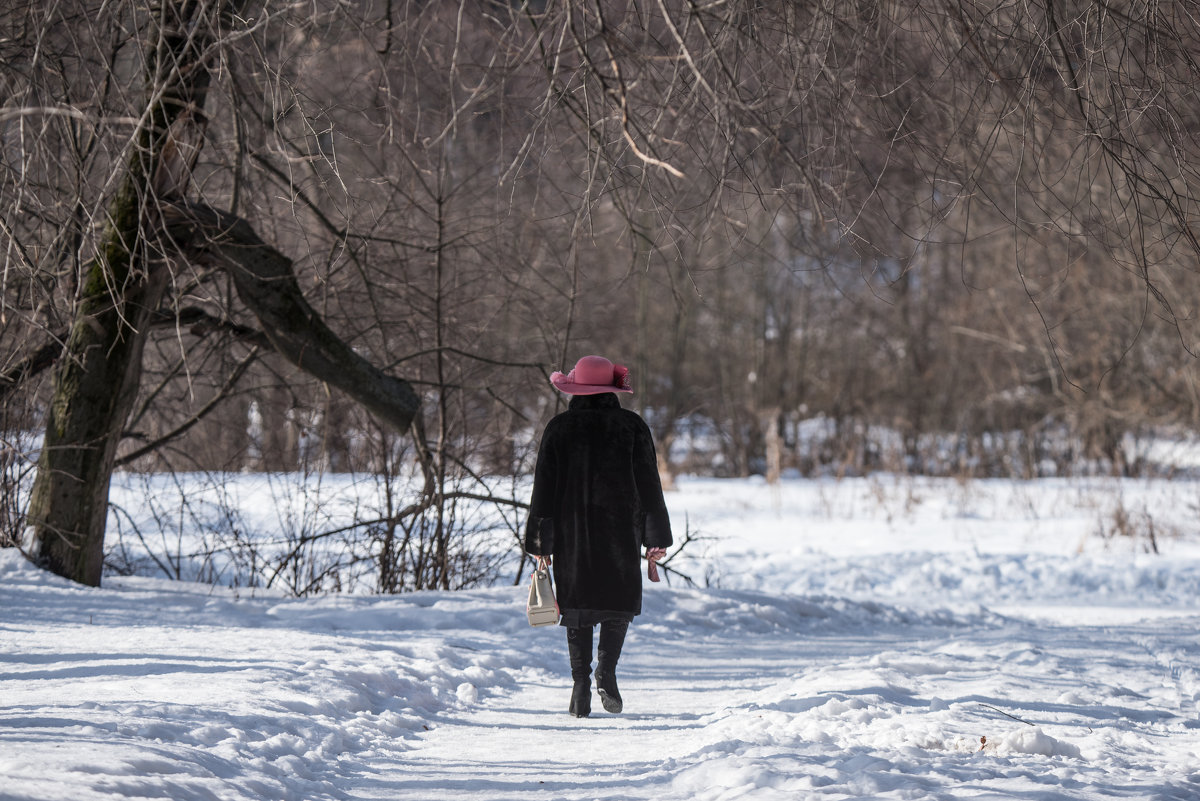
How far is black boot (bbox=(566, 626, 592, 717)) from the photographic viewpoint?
522 cm

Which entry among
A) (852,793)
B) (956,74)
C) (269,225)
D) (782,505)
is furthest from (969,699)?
(782,505)

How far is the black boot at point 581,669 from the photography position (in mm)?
5216

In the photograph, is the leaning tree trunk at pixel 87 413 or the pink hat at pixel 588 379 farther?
the leaning tree trunk at pixel 87 413

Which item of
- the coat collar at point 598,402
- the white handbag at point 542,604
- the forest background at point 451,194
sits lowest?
the white handbag at point 542,604

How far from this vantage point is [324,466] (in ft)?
29.4

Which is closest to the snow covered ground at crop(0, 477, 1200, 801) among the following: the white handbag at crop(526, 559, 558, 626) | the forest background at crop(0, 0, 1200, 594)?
the white handbag at crop(526, 559, 558, 626)

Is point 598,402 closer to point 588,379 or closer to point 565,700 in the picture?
point 588,379

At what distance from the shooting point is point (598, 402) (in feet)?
17.7

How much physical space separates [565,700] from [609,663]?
18.6 inches

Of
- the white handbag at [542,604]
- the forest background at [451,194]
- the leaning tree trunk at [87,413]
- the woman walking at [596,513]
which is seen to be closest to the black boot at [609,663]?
the woman walking at [596,513]

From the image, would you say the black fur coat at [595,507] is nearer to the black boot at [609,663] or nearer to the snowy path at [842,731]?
the black boot at [609,663]

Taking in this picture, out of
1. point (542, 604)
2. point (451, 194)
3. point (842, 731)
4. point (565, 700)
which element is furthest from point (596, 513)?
point (451, 194)

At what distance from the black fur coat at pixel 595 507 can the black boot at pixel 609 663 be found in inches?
3.5

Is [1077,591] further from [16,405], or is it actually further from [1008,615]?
[16,405]
